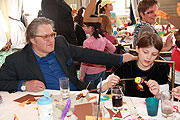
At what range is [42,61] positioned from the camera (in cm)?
218

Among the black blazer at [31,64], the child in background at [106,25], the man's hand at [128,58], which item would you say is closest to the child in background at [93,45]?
the child in background at [106,25]

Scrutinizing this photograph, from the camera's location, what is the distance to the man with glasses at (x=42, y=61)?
210cm

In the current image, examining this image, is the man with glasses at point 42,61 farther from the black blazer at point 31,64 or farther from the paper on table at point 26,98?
the paper on table at point 26,98

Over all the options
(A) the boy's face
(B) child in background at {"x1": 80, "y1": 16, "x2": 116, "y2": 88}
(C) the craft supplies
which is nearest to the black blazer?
(A) the boy's face

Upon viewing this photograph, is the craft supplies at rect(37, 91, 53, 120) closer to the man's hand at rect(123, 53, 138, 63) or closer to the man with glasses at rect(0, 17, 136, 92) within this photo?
the man with glasses at rect(0, 17, 136, 92)

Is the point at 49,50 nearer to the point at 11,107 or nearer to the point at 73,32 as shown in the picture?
the point at 11,107

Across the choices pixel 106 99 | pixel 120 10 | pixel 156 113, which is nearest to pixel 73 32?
pixel 106 99

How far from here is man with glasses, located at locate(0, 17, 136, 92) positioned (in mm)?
2102

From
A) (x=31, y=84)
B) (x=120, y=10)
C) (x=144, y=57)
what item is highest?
(x=120, y=10)

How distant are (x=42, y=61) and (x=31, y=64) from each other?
12cm

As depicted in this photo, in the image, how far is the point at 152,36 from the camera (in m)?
2.10

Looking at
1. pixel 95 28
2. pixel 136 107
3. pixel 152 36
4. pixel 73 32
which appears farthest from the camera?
pixel 73 32

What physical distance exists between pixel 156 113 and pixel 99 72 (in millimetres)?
1747

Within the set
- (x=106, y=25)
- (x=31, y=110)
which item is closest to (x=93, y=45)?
(x=106, y=25)
